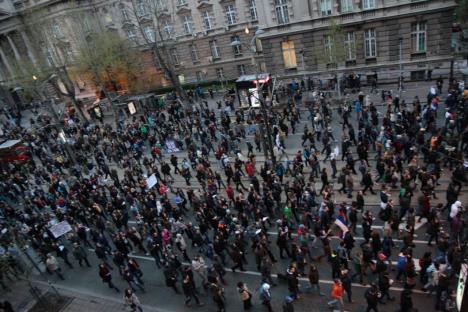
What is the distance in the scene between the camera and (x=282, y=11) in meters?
35.2

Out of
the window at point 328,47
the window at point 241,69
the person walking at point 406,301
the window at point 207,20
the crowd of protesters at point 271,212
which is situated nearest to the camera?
the person walking at point 406,301

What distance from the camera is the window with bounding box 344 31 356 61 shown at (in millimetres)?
33375

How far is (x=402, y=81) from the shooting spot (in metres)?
31.8

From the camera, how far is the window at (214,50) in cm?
4499

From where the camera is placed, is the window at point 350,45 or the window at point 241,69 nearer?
the window at point 350,45

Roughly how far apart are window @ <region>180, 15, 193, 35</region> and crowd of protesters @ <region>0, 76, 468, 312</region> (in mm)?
20050

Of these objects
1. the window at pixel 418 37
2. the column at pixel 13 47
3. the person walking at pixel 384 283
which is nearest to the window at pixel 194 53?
the window at pixel 418 37

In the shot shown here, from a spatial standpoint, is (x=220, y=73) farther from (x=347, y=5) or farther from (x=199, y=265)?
(x=199, y=265)

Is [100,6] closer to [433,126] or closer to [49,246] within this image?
[49,246]

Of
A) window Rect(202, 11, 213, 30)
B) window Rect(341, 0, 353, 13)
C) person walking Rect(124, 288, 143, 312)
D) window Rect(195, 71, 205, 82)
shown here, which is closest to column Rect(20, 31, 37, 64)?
window Rect(195, 71, 205, 82)

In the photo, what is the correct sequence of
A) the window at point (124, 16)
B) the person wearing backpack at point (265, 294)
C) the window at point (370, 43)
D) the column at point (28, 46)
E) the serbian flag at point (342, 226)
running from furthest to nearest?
the column at point (28, 46) < the window at point (124, 16) < the window at point (370, 43) < the serbian flag at point (342, 226) < the person wearing backpack at point (265, 294)

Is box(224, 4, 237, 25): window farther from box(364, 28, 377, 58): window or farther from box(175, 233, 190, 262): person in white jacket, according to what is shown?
box(175, 233, 190, 262): person in white jacket

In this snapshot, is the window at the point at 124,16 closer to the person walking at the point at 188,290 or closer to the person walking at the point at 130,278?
the person walking at the point at 130,278

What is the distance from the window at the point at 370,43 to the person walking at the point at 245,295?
26.8m
